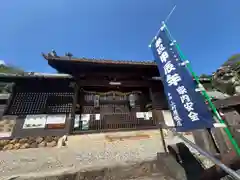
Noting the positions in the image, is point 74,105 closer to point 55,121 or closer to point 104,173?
point 55,121

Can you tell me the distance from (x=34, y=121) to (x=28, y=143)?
0.93 m

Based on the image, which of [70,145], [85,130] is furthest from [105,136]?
[70,145]

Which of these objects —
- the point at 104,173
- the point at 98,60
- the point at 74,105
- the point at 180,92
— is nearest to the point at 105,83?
the point at 98,60

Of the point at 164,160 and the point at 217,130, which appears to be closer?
the point at 217,130

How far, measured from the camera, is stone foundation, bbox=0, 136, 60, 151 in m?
5.41

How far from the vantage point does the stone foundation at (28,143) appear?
5415mm

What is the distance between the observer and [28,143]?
561cm

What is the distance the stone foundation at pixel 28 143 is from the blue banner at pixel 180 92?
5118 millimetres

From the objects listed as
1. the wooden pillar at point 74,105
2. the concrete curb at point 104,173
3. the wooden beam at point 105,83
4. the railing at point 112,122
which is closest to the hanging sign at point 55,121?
the wooden pillar at point 74,105

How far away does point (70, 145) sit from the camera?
219 inches

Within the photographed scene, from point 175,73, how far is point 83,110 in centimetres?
529

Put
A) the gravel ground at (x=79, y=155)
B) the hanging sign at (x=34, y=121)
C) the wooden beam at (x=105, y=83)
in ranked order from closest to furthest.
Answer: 1. the gravel ground at (x=79, y=155)
2. the hanging sign at (x=34, y=121)
3. the wooden beam at (x=105, y=83)

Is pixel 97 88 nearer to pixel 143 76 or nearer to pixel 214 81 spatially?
pixel 143 76

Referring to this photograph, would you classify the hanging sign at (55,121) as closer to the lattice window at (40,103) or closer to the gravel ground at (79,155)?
the lattice window at (40,103)
